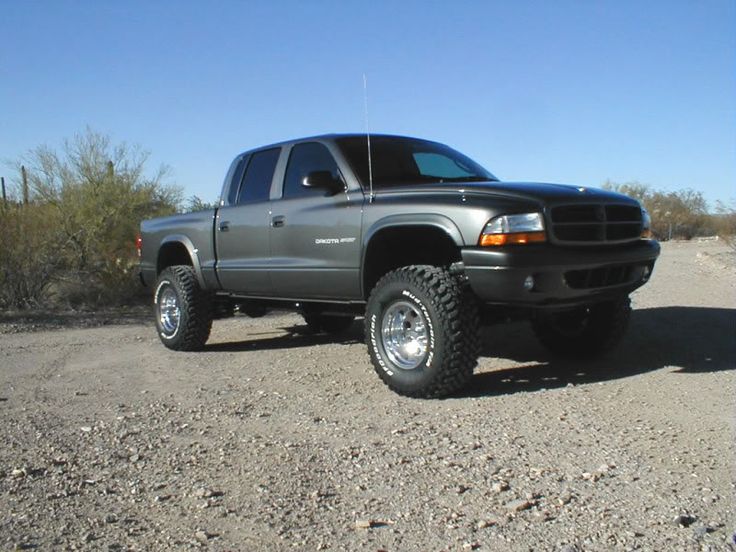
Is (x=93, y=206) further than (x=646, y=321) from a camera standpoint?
Yes

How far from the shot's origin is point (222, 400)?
18.5ft

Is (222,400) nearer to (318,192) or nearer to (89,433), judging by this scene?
(89,433)

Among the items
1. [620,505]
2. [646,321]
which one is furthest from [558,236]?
[646,321]

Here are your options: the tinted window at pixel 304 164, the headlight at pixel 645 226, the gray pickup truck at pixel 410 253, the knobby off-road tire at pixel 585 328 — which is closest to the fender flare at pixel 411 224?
the gray pickup truck at pixel 410 253

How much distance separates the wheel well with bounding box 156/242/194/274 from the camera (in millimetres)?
8734

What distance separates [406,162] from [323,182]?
0.91 metres

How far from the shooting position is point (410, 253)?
625 centimetres

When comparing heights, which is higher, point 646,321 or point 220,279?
point 220,279

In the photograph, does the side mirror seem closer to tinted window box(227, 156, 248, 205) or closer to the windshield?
the windshield

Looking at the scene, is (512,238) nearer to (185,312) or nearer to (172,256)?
(185,312)

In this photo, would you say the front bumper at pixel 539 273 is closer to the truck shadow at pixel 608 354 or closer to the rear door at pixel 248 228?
the truck shadow at pixel 608 354

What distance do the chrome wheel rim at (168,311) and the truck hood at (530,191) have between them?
3316 mm

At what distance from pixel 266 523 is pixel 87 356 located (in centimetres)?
536

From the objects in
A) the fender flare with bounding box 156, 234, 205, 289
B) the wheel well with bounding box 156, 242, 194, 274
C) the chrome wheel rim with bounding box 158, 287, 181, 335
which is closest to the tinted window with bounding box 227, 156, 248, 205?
the fender flare with bounding box 156, 234, 205, 289
